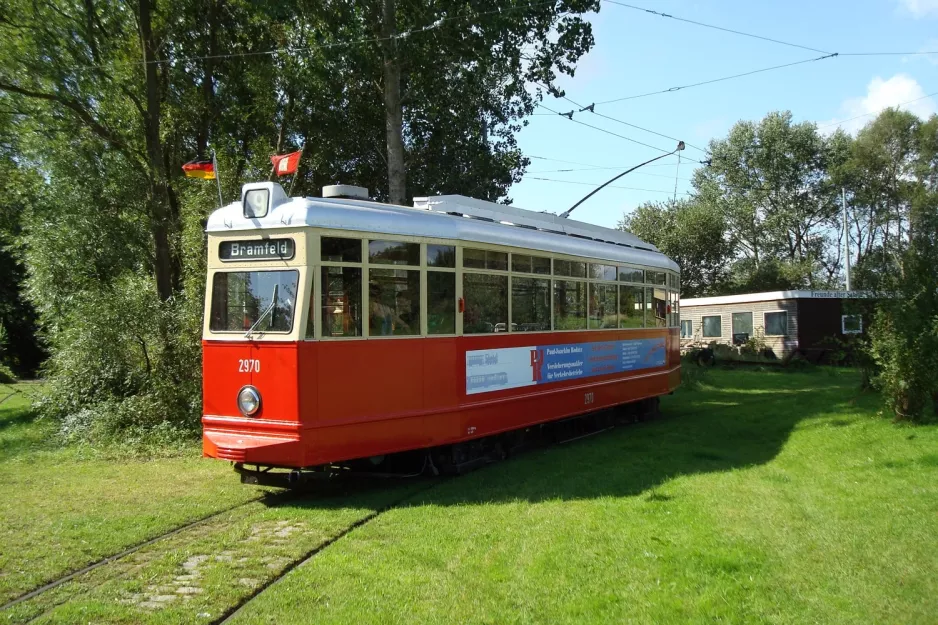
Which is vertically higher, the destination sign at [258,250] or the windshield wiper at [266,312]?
the destination sign at [258,250]

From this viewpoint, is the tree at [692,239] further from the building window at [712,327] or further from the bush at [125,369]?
the bush at [125,369]

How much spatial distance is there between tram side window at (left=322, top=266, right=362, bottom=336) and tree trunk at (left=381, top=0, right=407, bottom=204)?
7.42 metres

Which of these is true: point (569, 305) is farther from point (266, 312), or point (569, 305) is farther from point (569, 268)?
point (266, 312)

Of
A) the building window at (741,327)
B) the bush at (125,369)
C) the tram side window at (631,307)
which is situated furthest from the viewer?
the building window at (741,327)

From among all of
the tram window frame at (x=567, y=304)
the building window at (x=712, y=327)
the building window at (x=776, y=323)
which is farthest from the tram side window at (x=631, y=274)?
the building window at (x=712, y=327)

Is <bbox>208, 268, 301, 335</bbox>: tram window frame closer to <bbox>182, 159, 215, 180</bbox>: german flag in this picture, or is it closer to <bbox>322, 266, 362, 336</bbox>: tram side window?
<bbox>322, 266, 362, 336</bbox>: tram side window

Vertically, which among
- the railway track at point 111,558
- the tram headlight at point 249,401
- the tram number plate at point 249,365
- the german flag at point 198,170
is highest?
the german flag at point 198,170

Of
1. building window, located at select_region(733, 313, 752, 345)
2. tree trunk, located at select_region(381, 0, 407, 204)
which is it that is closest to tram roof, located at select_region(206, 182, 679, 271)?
tree trunk, located at select_region(381, 0, 407, 204)

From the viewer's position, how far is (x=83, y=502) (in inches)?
318

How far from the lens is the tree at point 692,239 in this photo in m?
46.6

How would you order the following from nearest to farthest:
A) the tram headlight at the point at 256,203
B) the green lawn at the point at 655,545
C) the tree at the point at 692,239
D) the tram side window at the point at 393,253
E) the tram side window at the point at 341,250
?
the green lawn at the point at 655,545, the tram side window at the point at 341,250, the tram headlight at the point at 256,203, the tram side window at the point at 393,253, the tree at the point at 692,239

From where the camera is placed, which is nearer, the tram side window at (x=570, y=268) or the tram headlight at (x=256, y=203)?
the tram headlight at (x=256, y=203)

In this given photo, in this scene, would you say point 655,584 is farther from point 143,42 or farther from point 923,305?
point 143,42

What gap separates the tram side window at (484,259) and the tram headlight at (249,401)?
2.84 metres
